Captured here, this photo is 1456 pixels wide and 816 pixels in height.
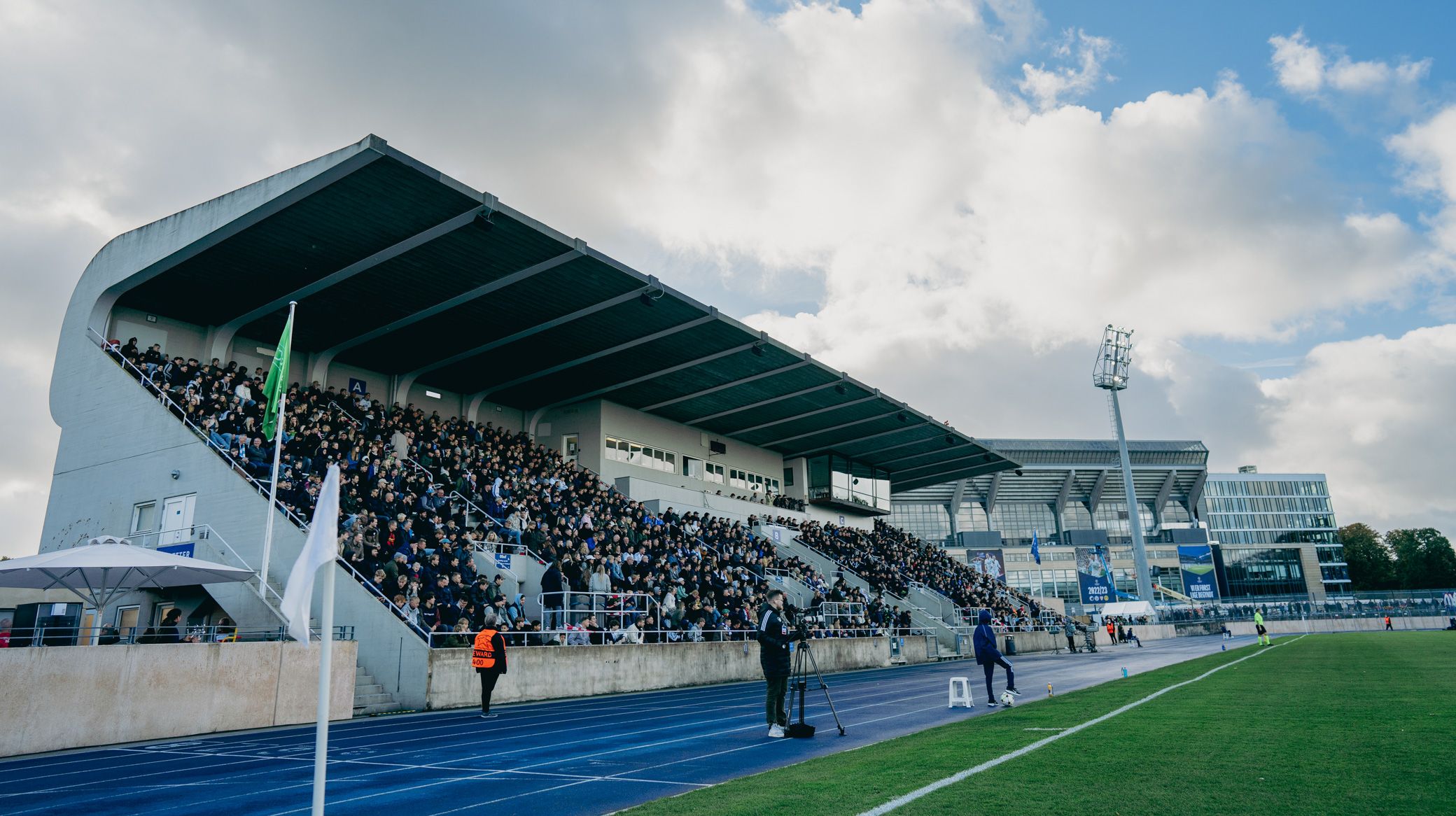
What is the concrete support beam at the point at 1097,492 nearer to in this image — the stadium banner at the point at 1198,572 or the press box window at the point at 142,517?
the stadium banner at the point at 1198,572

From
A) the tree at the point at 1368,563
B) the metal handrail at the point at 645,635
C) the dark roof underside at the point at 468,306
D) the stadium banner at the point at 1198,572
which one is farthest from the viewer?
the tree at the point at 1368,563

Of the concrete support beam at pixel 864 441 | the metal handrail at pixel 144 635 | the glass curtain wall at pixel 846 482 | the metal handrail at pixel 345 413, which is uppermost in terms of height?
the concrete support beam at pixel 864 441

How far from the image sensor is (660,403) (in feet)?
127

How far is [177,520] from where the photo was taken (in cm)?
2119

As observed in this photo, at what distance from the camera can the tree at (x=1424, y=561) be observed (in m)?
108

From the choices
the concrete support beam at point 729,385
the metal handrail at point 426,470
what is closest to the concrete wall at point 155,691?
the metal handrail at point 426,470

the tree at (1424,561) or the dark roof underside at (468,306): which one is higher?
the dark roof underside at (468,306)

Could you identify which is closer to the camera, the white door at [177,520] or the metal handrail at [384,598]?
the metal handrail at [384,598]

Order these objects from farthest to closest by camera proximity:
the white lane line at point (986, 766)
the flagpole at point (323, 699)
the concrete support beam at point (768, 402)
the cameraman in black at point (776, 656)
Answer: the concrete support beam at point (768, 402) → the cameraman in black at point (776, 656) → the white lane line at point (986, 766) → the flagpole at point (323, 699)

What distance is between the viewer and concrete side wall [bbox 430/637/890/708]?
17.3m

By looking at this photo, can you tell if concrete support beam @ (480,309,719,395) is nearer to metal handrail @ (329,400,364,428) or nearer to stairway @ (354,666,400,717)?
metal handrail @ (329,400,364,428)

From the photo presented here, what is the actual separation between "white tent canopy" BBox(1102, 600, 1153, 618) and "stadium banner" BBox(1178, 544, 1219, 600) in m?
28.8

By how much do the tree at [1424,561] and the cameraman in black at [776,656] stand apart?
417 feet

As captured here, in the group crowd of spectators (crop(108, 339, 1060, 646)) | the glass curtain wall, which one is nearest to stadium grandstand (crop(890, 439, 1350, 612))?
the glass curtain wall
